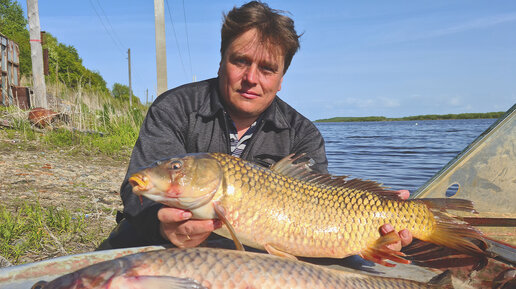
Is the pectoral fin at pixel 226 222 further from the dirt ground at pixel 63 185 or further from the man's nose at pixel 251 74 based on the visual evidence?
the dirt ground at pixel 63 185

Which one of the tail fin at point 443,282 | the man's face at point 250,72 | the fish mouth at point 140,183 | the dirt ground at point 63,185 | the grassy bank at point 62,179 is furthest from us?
the dirt ground at point 63,185

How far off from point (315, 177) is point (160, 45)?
7.90 m

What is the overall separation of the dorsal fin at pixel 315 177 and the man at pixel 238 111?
22.8 inches

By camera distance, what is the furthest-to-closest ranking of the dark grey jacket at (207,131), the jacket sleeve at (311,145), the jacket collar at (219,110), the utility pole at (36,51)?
the utility pole at (36,51), the jacket sleeve at (311,145), the jacket collar at (219,110), the dark grey jacket at (207,131)

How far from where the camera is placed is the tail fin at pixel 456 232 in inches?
90.0

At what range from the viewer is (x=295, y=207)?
7.14 ft

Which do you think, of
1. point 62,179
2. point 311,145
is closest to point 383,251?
point 311,145

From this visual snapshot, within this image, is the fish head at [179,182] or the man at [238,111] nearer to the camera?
the fish head at [179,182]

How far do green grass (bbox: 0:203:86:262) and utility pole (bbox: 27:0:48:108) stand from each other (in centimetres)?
749

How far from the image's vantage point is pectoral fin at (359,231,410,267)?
87.4 inches

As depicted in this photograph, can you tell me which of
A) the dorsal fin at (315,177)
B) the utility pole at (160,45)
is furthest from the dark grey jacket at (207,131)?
the utility pole at (160,45)

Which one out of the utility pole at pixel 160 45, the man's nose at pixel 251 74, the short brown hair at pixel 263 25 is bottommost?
the man's nose at pixel 251 74

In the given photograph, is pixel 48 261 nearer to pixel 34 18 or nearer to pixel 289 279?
pixel 289 279

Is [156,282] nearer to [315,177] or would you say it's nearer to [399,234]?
[315,177]
